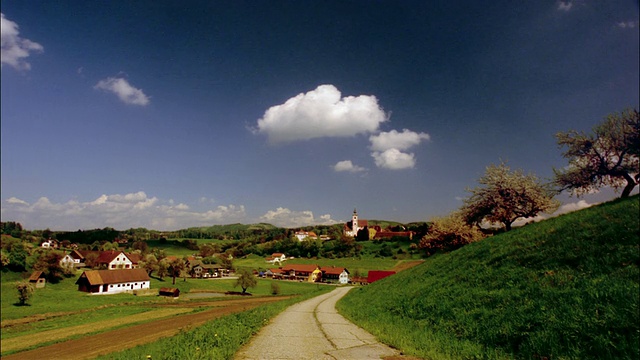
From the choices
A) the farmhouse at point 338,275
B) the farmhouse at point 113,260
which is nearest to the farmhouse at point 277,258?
the farmhouse at point 338,275

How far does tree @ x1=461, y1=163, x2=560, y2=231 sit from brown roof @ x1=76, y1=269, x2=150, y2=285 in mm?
83456

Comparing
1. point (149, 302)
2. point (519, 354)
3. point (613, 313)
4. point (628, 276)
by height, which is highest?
point (628, 276)

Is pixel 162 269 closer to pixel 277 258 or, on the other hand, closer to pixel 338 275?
pixel 338 275

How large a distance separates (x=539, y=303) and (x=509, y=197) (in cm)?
3468

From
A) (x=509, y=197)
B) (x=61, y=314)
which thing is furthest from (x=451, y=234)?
(x=61, y=314)

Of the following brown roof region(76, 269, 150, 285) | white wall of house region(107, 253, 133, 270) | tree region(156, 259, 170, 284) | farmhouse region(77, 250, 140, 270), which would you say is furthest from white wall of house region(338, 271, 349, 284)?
white wall of house region(107, 253, 133, 270)

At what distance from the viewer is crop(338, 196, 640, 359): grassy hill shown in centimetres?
802

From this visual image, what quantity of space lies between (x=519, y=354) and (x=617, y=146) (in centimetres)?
3204

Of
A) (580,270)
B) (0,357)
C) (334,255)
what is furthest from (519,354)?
(334,255)

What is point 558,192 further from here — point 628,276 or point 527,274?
point 628,276

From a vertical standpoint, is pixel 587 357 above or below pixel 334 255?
above

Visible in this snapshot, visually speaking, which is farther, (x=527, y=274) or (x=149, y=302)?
(x=149, y=302)

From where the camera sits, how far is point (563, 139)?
33.3 meters

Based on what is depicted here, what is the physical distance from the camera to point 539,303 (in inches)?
412
